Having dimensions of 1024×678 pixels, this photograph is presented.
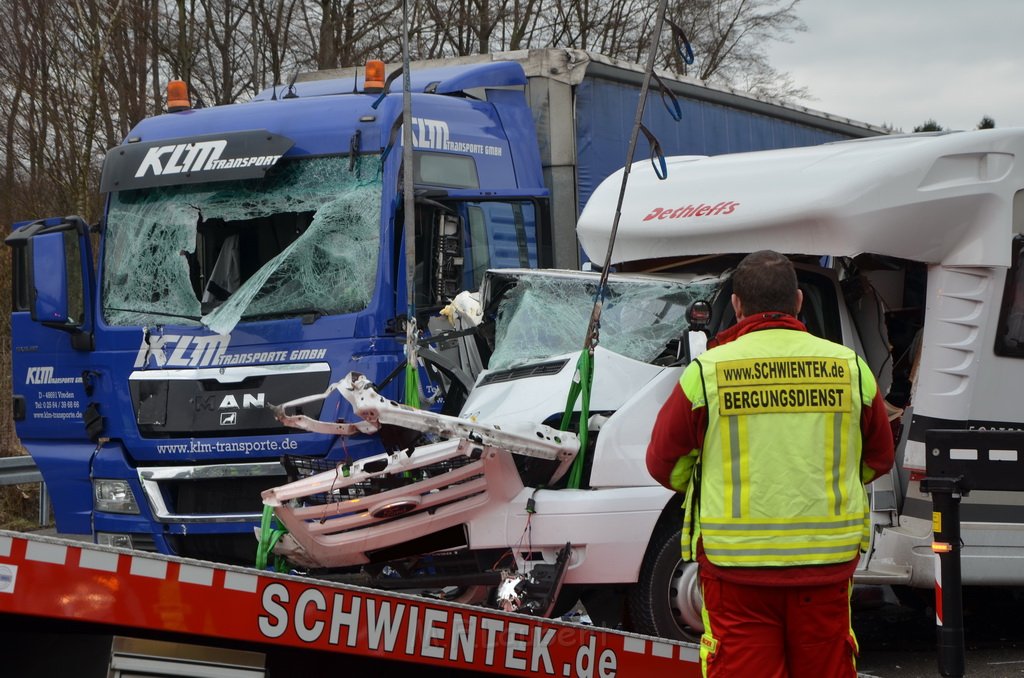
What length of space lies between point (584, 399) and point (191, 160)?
3.28 meters

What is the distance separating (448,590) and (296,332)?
6.67ft

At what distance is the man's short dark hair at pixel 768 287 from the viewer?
396cm

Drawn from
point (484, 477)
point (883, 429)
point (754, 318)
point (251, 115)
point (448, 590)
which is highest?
point (251, 115)

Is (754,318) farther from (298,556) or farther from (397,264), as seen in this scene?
(397,264)

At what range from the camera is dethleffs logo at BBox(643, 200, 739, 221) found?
7.00 meters

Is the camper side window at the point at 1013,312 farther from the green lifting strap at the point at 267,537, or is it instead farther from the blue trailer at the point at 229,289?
the green lifting strap at the point at 267,537

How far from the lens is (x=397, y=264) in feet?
24.9

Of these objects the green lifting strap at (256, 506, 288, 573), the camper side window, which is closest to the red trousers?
the green lifting strap at (256, 506, 288, 573)

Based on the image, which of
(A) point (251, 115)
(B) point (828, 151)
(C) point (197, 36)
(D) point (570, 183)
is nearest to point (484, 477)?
(B) point (828, 151)

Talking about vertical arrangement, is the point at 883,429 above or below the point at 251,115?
below

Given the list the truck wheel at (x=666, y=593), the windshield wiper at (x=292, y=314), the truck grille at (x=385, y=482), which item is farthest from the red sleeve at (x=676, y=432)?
the windshield wiper at (x=292, y=314)

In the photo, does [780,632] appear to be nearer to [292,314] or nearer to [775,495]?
[775,495]

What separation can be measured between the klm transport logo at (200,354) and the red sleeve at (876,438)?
155 inches

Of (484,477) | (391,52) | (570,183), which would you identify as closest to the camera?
(484,477)
